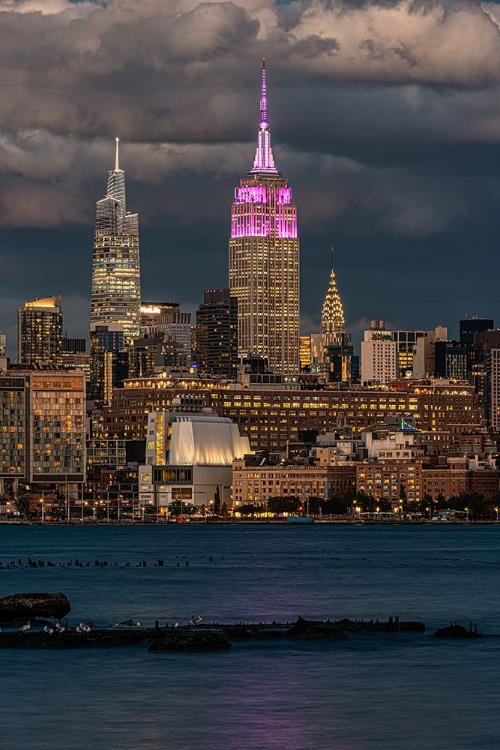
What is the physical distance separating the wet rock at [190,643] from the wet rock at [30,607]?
12556 millimetres

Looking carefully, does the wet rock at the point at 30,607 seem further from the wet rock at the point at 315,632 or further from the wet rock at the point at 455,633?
the wet rock at the point at 455,633

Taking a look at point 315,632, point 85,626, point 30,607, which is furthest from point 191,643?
point 30,607

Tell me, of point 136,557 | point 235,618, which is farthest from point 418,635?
point 136,557

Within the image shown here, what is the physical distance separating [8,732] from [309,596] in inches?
2224

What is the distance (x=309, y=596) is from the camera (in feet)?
416

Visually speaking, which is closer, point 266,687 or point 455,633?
point 266,687

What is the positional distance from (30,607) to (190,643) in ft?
48.9

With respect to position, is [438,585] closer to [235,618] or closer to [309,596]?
[309,596]

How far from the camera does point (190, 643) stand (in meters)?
91.1

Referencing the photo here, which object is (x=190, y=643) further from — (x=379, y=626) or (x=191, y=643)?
(x=379, y=626)

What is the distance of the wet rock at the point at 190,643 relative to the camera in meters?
90.5

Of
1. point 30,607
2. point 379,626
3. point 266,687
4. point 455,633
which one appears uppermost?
point 30,607

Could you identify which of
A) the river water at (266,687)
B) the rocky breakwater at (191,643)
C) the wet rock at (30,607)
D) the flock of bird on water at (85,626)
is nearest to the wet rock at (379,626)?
the river water at (266,687)

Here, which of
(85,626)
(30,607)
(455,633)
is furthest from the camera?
(30,607)
